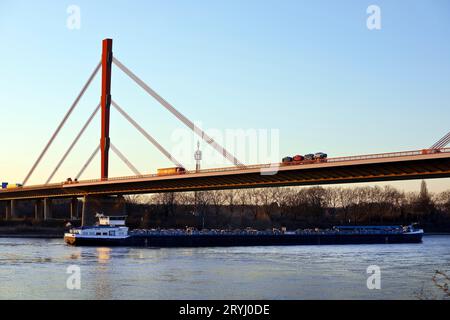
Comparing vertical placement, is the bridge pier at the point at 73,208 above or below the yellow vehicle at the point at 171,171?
below

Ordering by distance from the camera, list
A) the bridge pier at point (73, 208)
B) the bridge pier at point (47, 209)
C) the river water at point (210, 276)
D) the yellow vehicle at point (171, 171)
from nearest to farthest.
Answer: the river water at point (210, 276)
the yellow vehicle at point (171, 171)
the bridge pier at point (47, 209)
the bridge pier at point (73, 208)

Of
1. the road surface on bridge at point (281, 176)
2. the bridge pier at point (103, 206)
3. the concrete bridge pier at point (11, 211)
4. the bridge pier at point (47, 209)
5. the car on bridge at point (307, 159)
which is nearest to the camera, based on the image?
the road surface on bridge at point (281, 176)

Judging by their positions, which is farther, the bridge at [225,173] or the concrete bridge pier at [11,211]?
the concrete bridge pier at [11,211]

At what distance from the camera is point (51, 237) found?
92062 mm

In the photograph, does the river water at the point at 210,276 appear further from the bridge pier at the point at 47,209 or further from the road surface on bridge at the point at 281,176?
the bridge pier at the point at 47,209

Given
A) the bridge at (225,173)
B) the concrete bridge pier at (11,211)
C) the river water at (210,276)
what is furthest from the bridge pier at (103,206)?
the river water at (210,276)

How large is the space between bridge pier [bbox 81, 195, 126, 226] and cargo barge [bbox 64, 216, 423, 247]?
232 inches

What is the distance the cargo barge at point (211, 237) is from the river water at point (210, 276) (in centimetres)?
1324

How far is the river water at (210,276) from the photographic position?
105ft

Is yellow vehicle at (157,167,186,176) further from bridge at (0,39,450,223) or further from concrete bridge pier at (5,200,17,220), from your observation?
concrete bridge pier at (5,200,17,220)

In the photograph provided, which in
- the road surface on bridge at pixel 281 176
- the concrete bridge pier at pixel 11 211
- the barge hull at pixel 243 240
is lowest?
the barge hull at pixel 243 240
